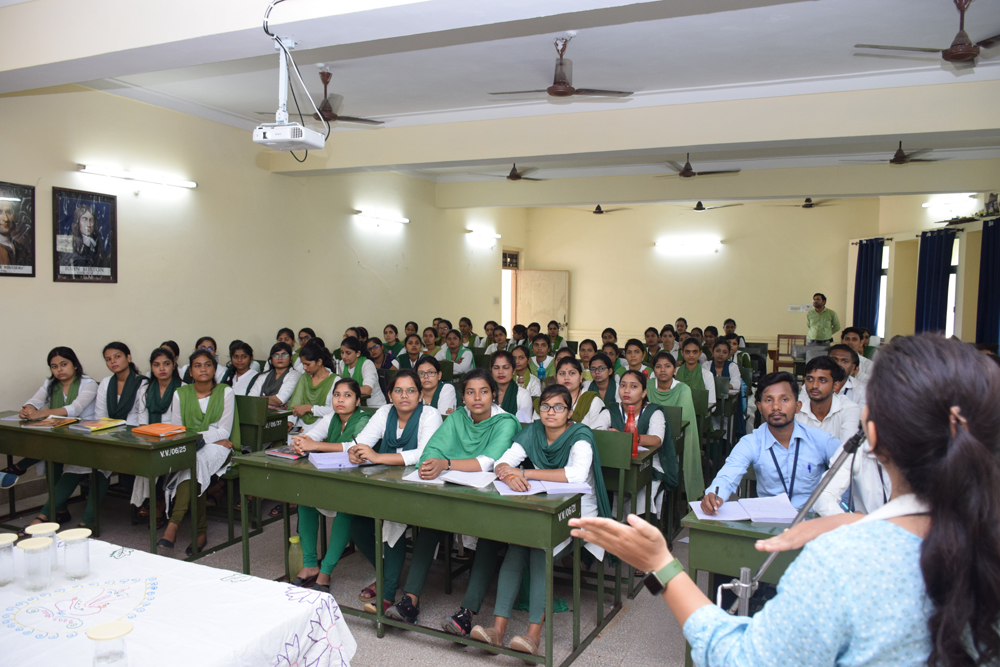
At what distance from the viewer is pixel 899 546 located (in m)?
0.85

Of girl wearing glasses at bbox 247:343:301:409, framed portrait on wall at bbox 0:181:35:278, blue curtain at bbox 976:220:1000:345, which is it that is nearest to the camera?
framed portrait on wall at bbox 0:181:35:278

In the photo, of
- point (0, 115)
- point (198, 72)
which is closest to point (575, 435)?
point (198, 72)

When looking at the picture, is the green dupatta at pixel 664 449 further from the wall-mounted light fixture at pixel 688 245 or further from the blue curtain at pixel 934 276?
the wall-mounted light fixture at pixel 688 245

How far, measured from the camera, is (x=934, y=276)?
9.25 metres

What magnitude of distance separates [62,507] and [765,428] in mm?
4455

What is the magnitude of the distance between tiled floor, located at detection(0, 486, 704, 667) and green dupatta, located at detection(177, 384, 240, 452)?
717 millimetres

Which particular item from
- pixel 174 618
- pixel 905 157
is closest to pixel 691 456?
pixel 174 618

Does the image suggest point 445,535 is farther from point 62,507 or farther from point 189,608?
point 62,507

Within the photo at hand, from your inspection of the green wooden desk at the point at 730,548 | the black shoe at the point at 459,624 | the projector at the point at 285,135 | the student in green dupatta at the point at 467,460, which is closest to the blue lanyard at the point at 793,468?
the green wooden desk at the point at 730,548

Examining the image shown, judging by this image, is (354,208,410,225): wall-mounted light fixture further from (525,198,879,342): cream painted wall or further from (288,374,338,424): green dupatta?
(525,198,879,342): cream painted wall

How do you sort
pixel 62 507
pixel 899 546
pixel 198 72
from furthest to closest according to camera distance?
pixel 198 72
pixel 62 507
pixel 899 546

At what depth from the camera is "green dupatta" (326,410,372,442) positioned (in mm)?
3748

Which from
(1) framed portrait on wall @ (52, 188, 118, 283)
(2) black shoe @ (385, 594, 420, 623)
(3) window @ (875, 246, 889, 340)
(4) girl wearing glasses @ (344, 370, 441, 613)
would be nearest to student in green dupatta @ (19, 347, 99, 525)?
(1) framed portrait on wall @ (52, 188, 118, 283)

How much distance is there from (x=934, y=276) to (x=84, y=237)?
10.1m
